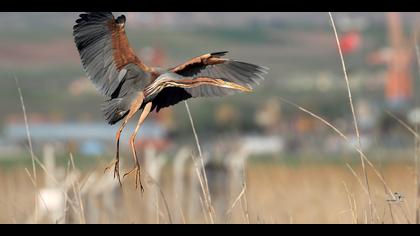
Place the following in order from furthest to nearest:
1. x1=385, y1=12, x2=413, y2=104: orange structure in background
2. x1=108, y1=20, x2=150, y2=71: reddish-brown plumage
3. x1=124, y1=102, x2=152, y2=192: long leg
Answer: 1. x1=385, y1=12, x2=413, y2=104: orange structure in background
2. x1=108, y1=20, x2=150, y2=71: reddish-brown plumage
3. x1=124, y1=102, x2=152, y2=192: long leg

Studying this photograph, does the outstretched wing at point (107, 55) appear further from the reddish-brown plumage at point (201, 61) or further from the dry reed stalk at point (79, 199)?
the dry reed stalk at point (79, 199)

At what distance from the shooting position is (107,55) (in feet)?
3.63

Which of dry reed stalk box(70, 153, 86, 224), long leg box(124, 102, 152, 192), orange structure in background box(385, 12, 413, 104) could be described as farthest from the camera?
orange structure in background box(385, 12, 413, 104)

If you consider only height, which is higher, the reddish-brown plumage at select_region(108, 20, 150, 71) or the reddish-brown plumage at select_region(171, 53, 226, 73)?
the reddish-brown plumage at select_region(108, 20, 150, 71)

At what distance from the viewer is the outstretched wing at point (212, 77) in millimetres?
1077

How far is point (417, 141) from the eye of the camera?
2.41 metres

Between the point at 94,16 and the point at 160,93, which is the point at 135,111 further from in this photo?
the point at 94,16

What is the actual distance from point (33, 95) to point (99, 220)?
40350 millimetres

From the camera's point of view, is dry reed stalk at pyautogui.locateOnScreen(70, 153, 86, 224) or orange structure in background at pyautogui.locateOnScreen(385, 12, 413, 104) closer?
dry reed stalk at pyautogui.locateOnScreen(70, 153, 86, 224)

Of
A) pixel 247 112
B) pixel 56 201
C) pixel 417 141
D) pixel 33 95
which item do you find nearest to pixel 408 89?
pixel 247 112

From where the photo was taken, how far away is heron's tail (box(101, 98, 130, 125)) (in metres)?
1.05

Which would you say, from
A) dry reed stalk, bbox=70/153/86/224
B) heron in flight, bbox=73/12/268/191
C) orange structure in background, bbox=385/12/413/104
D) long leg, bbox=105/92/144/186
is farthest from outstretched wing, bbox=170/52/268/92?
orange structure in background, bbox=385/12/413/104

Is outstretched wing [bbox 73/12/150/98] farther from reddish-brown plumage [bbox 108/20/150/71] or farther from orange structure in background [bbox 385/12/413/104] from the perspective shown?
orange structure in background [bbox 385/12/413/104]
